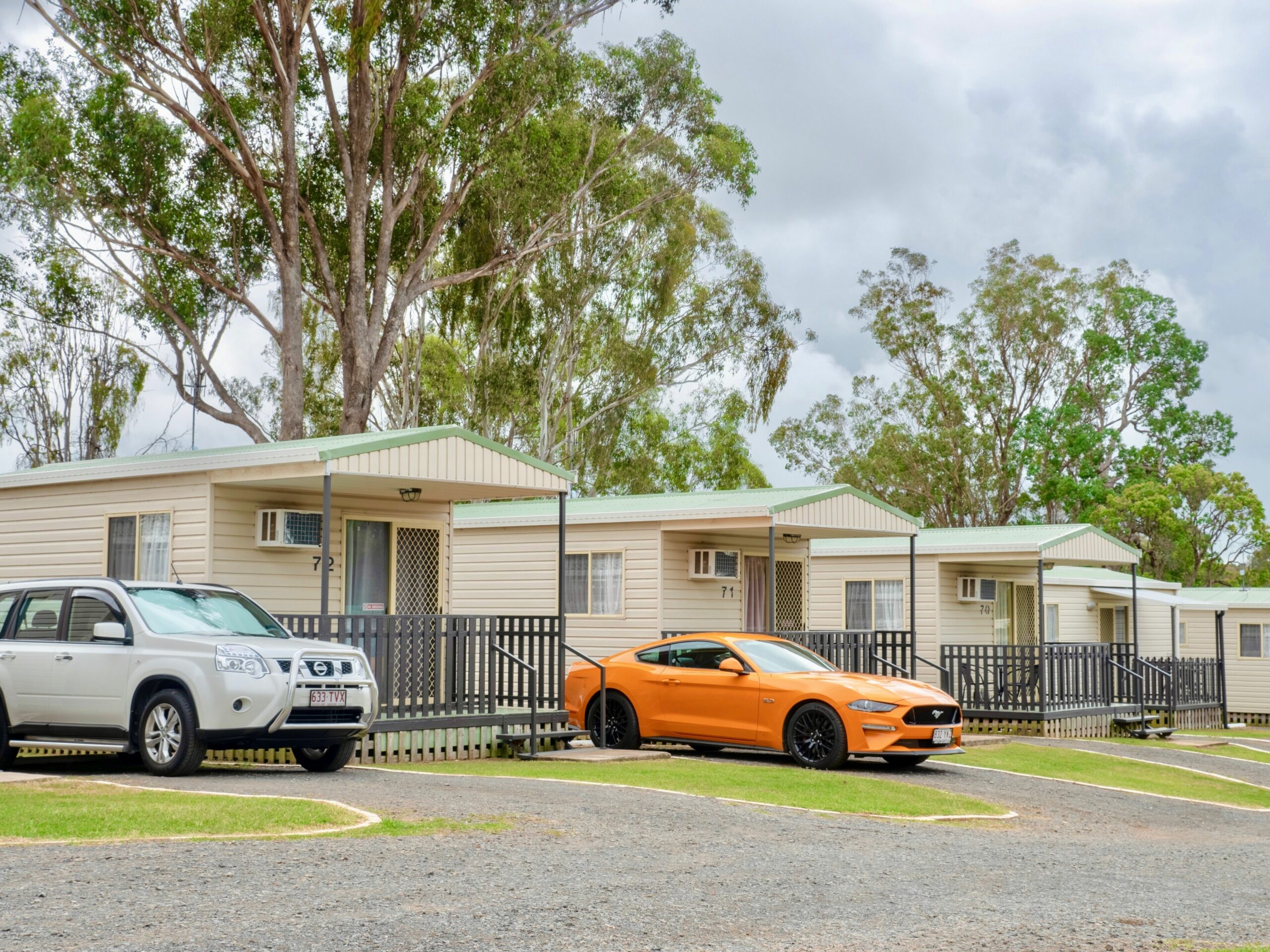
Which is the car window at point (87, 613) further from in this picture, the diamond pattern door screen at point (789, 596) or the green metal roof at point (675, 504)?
the diamond pattern door screen at point (789, 596)

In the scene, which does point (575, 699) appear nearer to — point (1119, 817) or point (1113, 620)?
point (1119, 817)

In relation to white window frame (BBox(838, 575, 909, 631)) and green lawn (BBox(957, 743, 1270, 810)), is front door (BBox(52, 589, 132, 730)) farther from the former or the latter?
white window frame (BBox(838, 575, 909, 631))

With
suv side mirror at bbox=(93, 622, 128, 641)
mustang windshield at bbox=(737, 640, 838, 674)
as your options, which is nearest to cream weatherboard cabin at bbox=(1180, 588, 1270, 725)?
mustang windshield at bbox=(737, 640, 838, 674)

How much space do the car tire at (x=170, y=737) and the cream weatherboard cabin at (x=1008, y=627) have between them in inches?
404

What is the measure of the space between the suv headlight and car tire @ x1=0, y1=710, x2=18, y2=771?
2.23 m

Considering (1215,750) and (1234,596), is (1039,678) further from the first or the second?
(1234,596)

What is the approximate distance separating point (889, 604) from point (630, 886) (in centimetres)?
1643

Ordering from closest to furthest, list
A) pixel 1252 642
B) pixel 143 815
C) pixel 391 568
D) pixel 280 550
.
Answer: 1. pixel 143 815
2. pixel 280 550
3. pixel 391 568
4. pixel 1252 642

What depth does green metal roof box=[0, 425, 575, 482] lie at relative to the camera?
13055mm

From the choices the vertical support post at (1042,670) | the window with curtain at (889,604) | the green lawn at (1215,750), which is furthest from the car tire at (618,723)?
the green lawn at (1215,750)

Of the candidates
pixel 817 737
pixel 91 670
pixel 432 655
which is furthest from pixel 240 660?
pixel 817 737

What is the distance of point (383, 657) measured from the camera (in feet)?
44.7

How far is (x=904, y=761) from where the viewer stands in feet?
49.0

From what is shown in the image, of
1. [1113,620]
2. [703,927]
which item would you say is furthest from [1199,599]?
[703,927]
